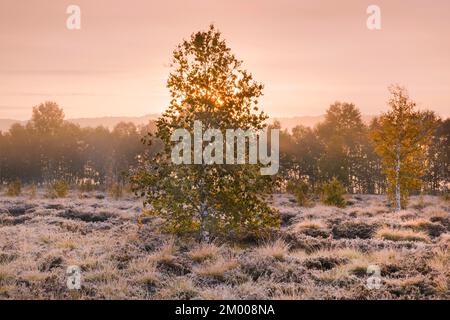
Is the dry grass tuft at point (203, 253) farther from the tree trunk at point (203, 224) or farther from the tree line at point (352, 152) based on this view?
the tree line at point (352, 152)

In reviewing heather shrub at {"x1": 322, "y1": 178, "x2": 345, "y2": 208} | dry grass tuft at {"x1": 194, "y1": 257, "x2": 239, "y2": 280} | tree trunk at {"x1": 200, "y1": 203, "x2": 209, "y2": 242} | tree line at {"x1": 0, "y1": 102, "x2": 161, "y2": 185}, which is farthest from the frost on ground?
tree line at {"x1": 0, "y1": 102, "x2": 161, "y2": 185}

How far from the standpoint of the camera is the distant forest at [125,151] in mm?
63062

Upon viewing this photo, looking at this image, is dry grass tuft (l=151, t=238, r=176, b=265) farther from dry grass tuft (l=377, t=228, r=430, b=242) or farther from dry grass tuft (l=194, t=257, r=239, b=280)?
dry grass tuft (l=377, t=228, r=430, b=242)

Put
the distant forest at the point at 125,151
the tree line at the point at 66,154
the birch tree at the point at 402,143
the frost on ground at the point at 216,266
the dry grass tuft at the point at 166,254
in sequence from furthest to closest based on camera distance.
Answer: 1. the tree line at the point at 66,154
2. the distant forest at the point at 125,151
3. the birch tree at the point at 402,143
4. the dry grass tuft at the point at 166,254
5. the frost on ground at the point at 216,266

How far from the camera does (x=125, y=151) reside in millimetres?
71188

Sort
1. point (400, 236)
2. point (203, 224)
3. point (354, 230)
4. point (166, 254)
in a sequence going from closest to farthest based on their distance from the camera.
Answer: point (166, 254), point (203, 224), point (400, 236), point (354, 230)

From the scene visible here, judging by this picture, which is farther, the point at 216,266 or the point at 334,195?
the point at 334,195

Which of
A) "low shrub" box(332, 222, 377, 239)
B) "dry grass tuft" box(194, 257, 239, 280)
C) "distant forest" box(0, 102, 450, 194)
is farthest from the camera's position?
"distant forest" box(0, 102, 450, 194)

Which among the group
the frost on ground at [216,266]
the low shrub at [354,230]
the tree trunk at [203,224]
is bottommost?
the low shrub at [354,230]

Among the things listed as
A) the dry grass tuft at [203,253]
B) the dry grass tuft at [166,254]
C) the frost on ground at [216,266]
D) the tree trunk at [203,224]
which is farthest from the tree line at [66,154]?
the dry grass tuft at [203,253]

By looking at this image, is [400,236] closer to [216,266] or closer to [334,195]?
[216,266]

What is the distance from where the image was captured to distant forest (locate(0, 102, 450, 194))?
207 feet

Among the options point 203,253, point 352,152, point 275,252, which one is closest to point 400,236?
point 275,252

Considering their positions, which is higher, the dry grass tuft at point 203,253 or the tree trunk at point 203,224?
the tree trunk at point 203,224
